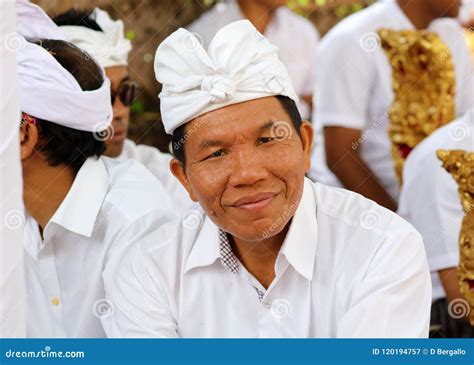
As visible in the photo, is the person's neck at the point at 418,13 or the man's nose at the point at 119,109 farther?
the person's neck at the point at 418,13

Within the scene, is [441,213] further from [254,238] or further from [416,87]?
[254,238]

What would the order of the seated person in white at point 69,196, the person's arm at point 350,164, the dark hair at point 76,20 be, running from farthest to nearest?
1. the person's arm at point 350,164
2. the dark hair at point 76,20
3. the seated person in white at point 69,196

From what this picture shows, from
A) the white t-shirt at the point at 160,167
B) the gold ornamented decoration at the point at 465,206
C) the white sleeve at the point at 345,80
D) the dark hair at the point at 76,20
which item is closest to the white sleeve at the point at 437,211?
the gold ornamented decoration at the point at 465,206

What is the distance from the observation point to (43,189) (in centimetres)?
238

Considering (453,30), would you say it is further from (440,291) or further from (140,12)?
(140,12)

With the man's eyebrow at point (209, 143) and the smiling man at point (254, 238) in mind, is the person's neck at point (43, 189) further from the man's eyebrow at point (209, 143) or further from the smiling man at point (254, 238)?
the man's eyebrow at point (209, 143)

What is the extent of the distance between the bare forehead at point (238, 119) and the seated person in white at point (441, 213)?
833 mm

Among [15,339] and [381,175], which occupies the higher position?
[15,339]

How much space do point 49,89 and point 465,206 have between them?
100 cm

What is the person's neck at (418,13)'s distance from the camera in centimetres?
345

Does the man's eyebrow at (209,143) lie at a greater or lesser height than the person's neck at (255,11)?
greater

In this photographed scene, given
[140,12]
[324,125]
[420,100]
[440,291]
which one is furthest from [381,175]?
[140,12]

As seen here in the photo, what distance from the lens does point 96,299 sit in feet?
7.57

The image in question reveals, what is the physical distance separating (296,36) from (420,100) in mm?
1923
